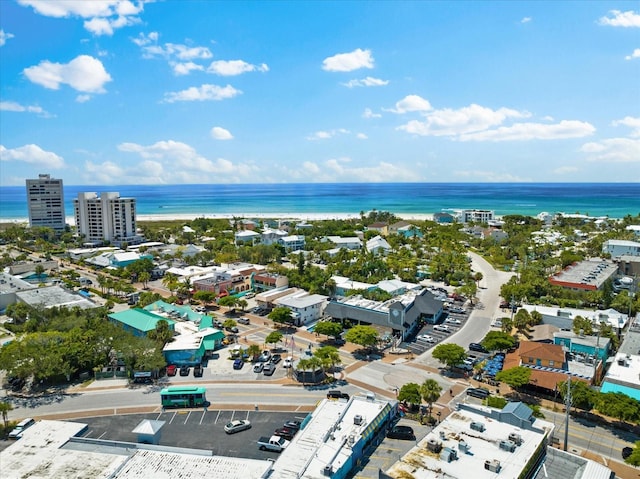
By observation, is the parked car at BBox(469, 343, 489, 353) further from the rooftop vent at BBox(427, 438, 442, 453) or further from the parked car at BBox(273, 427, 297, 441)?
the parked car at BBox(273, 427, 297, 441)

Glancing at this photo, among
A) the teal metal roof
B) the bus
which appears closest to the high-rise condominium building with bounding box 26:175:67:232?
the teal metal roof

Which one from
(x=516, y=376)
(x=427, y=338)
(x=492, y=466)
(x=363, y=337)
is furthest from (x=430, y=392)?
(x=427, y=338)

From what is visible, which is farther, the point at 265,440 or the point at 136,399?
the point at 136,399

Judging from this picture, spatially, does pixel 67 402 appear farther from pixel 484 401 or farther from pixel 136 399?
pixel 484 401

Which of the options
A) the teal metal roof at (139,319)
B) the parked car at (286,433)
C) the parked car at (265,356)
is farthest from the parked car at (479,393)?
the teal metal roof at (139,319)

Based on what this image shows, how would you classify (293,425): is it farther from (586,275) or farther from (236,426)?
(586,275)

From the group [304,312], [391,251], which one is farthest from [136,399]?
[391,251]

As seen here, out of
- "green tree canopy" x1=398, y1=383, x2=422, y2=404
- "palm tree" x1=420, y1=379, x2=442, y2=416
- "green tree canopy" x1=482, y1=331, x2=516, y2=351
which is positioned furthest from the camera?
"green tree canopy" x1=482, y1=331, x2=516, y2=351
